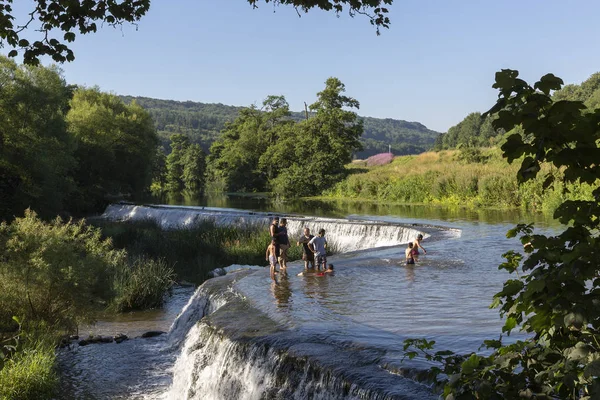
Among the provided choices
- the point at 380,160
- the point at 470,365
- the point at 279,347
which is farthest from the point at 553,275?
the point at 380,160

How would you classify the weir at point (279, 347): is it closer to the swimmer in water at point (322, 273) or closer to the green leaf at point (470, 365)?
the swimmer in water at point (322, 273)

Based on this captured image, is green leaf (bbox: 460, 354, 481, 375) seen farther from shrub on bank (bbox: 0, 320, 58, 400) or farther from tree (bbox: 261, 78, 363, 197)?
tree (bbox: 261, 78, 363, 197)

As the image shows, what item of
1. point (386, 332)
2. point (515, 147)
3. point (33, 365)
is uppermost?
point (515, 147)

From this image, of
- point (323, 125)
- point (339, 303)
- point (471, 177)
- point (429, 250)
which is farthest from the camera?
point (323, 125)

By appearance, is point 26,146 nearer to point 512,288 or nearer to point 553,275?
point 512,288

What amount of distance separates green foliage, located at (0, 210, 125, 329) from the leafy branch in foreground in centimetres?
1010

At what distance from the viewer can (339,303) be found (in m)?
11.4

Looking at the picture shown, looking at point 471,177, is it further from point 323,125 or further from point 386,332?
point 386,332

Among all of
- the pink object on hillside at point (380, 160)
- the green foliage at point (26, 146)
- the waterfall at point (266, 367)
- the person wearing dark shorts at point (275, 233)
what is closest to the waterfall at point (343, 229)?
the green foliage at point (26, 146)

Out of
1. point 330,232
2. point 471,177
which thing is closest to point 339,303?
point 330,232

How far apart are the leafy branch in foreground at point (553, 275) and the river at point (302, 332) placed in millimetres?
3587

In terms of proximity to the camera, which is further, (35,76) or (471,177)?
(471,177)

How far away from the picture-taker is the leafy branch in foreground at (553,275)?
8.54 feet

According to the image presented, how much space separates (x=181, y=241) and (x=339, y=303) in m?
12.1
